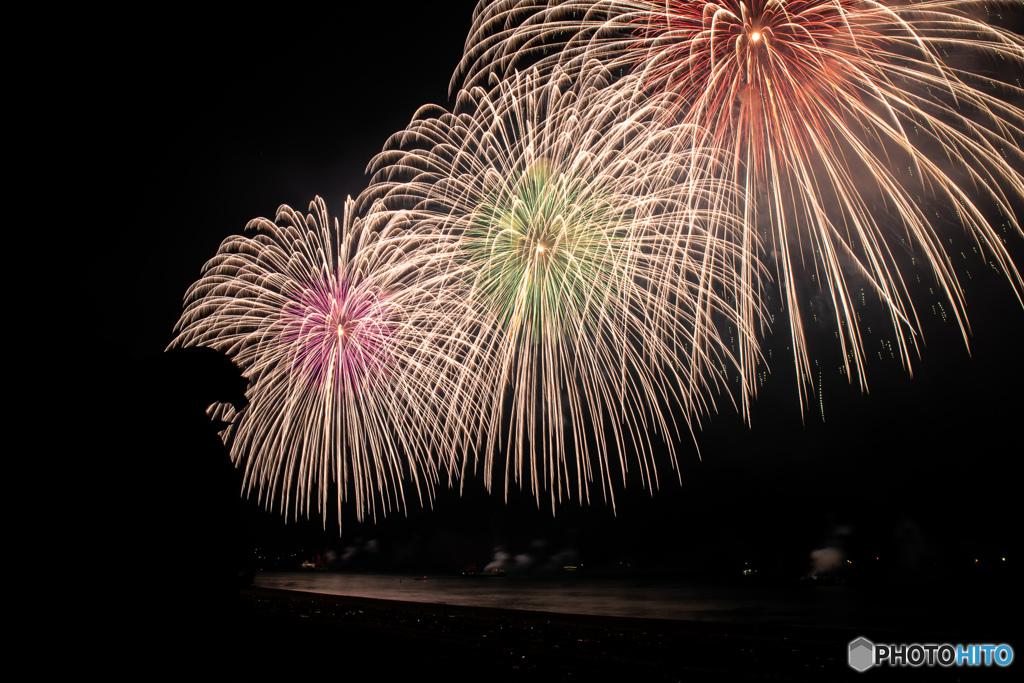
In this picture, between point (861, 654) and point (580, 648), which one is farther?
point (580, 648)

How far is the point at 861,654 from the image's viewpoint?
10.4m

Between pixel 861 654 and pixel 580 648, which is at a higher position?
pixel 861 654

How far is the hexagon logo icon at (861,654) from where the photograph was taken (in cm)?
1006

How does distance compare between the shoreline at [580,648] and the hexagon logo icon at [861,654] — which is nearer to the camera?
the shoreline at [580,648]

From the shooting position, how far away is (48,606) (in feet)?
12.7

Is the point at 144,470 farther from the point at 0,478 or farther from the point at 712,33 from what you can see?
the point at 712,33

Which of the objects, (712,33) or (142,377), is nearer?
(142,377)

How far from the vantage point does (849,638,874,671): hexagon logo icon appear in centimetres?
1006

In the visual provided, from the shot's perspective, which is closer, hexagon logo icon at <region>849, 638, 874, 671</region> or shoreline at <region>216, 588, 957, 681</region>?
shoreline at <region>216, 588, 957, 681</region>

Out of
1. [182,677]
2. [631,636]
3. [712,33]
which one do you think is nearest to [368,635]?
[631,636]

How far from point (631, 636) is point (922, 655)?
553 cm

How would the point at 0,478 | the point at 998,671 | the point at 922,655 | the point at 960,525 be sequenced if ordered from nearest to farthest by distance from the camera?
1. the point at 0,478
2. the point at 998,671
3. the point at 922,655
4. the point at 960,525

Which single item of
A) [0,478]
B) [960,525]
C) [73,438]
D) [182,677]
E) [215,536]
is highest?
[73,438]

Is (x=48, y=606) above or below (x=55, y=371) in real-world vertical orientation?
below
